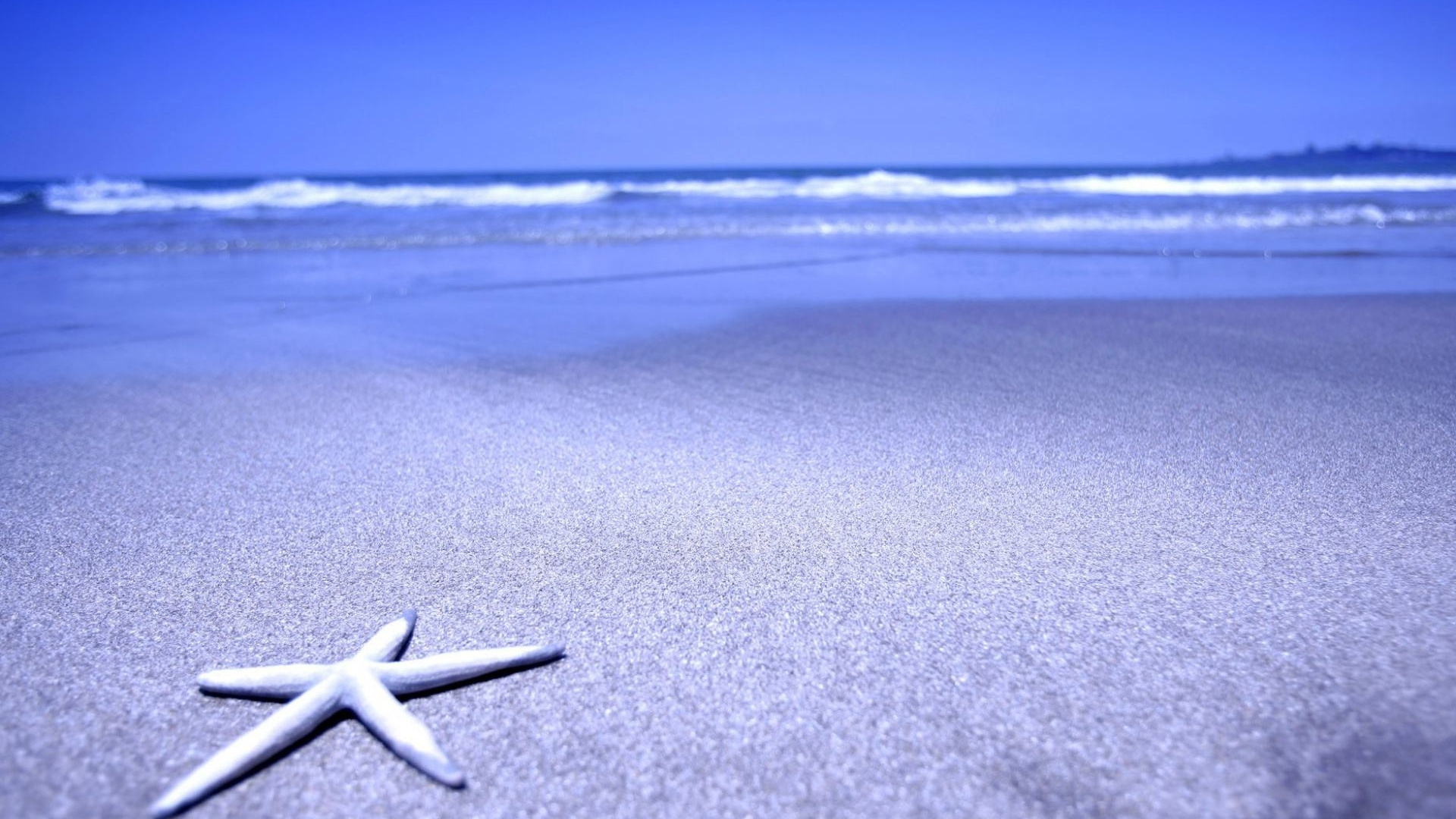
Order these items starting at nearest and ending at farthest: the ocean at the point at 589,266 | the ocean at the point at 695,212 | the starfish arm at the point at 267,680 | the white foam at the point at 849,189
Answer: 1. the starfish arm at the point at 267,680
2. the ocean at the point at 589,266
3. the ocean at the point at 695,212
4. the white foam at the point at 849,189

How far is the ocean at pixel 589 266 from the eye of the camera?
A: 21.0ft

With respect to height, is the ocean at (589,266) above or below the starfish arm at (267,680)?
above

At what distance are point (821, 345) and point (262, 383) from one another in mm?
3156

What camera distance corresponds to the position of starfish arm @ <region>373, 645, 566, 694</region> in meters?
2.04

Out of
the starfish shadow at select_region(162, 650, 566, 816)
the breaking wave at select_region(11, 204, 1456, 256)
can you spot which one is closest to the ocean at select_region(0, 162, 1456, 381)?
the breaking wave at select_region(11, 204, 1456, 256)

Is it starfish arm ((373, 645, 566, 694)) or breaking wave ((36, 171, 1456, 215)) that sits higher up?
breaking wave ((36, 171, 1456, 215))

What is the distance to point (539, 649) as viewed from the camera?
2.19 meters

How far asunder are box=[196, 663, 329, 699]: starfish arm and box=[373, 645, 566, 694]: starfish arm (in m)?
0.14

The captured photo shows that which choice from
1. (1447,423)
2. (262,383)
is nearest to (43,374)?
(262,383)

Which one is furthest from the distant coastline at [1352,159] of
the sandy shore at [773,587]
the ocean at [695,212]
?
the sandy shore at [773,587]

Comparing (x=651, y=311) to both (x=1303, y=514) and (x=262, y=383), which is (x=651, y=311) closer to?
(x=262, y=383)

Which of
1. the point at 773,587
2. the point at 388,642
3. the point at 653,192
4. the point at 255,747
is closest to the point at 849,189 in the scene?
the point at 653,192

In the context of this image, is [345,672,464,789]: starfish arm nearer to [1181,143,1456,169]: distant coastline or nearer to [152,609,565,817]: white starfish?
[152,609,565,817]: white starfish

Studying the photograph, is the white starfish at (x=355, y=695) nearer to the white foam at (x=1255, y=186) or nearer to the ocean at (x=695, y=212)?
the ocean at (x=695, y=212)
